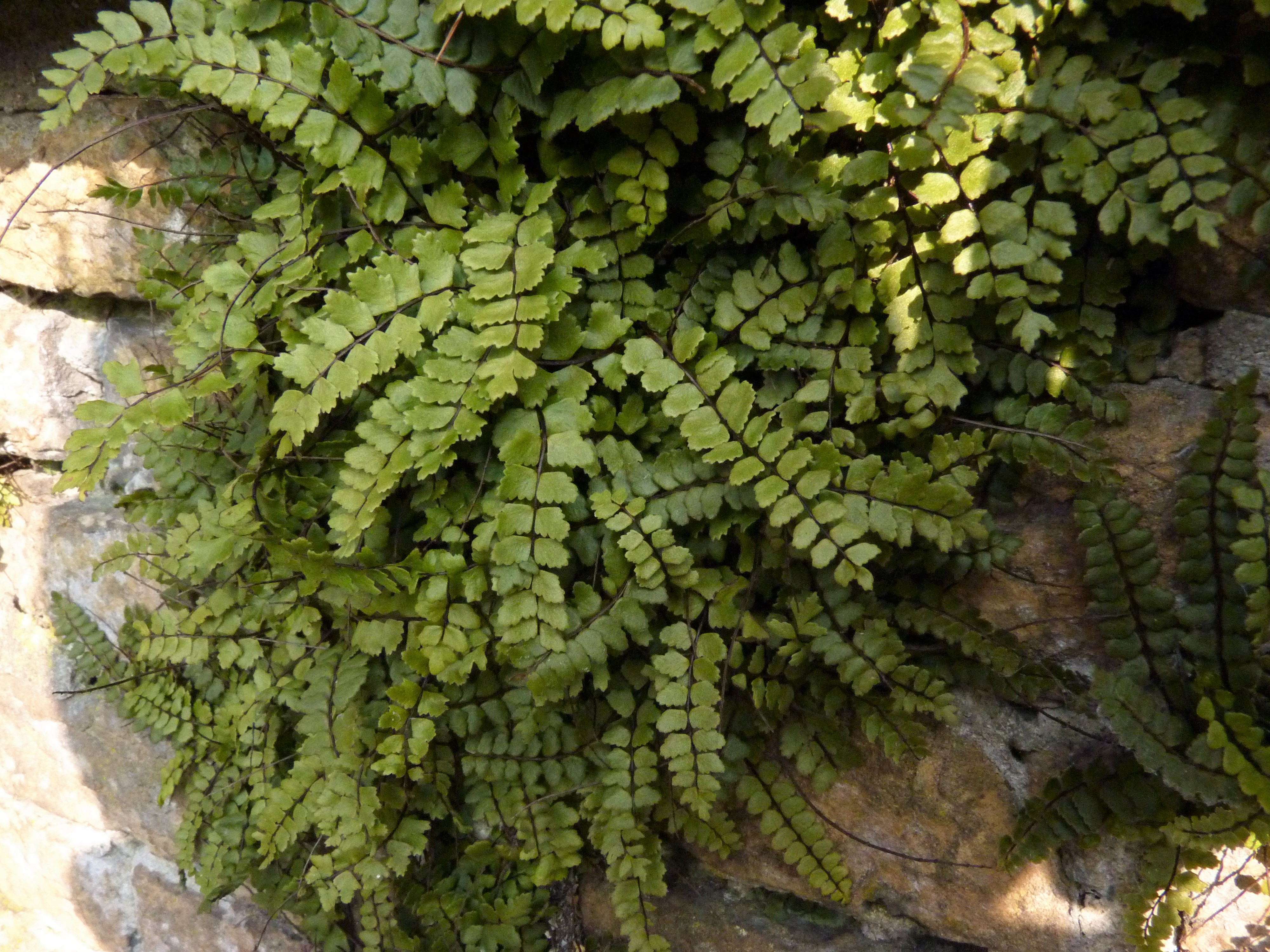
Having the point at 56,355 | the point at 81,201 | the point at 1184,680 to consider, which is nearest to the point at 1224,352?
the point at 1184,680

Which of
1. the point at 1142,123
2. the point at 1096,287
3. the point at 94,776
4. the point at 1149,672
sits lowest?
the point at 94,776

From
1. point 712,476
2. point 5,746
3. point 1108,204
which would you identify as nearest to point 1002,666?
point 712,476

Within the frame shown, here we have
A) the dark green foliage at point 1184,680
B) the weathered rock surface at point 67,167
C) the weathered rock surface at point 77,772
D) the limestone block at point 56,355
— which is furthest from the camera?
the weathered rock surface at point 77,772

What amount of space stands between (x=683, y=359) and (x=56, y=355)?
2.97 metres

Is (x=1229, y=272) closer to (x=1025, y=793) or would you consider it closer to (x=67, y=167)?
(x=1025, y=793)

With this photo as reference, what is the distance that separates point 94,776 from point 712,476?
11.4ft

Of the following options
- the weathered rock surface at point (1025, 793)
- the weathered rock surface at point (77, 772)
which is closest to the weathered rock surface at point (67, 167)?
the weathered rock surface at point (77, 772)

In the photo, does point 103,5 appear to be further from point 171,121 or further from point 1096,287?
point 1096,287

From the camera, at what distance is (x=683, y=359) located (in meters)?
1.97

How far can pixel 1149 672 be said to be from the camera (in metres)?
1.86

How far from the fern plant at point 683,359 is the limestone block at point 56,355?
3.64 feet

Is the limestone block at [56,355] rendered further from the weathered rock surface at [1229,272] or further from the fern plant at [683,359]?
the weathered rock surface at [1229,272]

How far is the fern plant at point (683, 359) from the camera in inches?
67.8

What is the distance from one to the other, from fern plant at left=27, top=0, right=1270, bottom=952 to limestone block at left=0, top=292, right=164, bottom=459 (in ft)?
3.64
